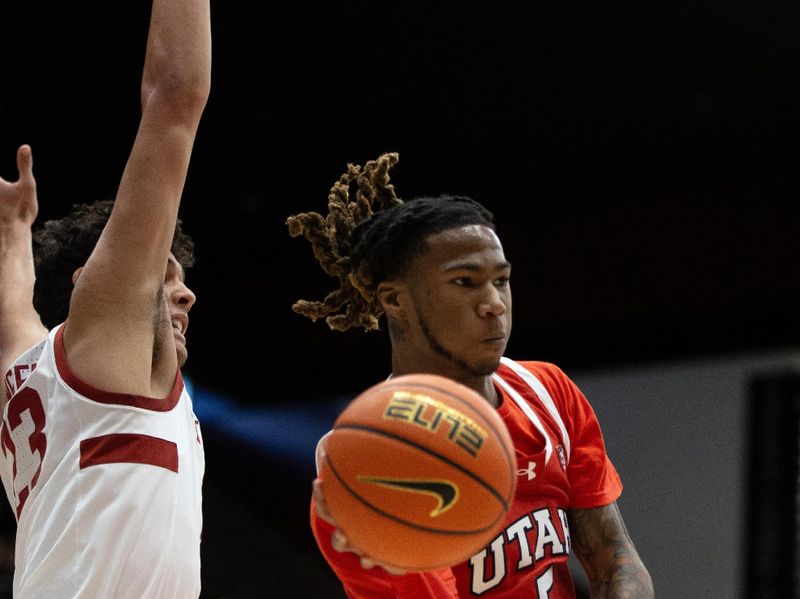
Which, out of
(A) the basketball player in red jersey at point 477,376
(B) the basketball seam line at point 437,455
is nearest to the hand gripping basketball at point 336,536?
(B) the basketball seam line at point 437,455

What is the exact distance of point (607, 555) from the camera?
9.30 feet

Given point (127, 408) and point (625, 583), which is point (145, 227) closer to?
point (127, 408)

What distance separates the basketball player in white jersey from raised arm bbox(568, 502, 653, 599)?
985 mm

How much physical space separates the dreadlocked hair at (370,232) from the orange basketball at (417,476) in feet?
2.28

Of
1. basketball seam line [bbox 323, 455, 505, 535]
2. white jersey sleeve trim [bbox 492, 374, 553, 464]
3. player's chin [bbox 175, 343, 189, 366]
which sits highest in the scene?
player's chin [bbox 175, 343, 189, 366]

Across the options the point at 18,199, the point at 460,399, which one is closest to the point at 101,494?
the point at 460,399

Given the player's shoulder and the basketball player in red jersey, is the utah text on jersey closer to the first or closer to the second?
the basketball player in red jersey

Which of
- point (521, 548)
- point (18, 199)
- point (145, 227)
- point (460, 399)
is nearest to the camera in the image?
point (460, 399)

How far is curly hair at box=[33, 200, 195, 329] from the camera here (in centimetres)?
295

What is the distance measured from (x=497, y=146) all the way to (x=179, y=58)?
551 cm

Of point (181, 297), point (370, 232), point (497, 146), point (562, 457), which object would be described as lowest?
point (562, 457)

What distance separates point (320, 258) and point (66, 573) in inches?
44.1

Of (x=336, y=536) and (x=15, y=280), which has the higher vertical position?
(x=15, y=280)

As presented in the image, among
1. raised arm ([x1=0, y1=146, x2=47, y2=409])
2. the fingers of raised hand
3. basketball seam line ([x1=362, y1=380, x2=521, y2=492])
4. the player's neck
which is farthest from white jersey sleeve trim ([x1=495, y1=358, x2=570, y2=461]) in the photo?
the fingers of raised hand
